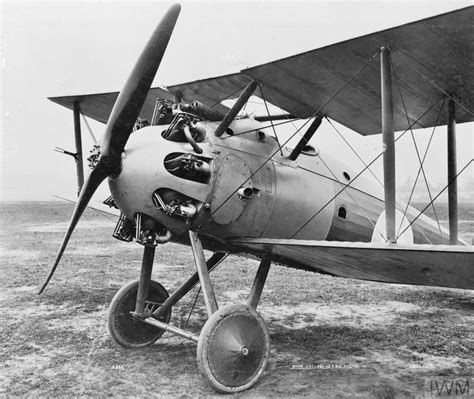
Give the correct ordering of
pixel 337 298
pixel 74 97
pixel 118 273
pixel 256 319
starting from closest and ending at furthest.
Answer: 1. pixel 256 319
2. pixel 74 97
3. pixel 337 298
4. pixel 118 273

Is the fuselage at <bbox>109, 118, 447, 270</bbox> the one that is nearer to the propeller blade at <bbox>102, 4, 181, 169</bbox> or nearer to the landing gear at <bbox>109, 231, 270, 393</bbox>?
the propeller blade at <bbox>102, 4, 181, 169</bbox>

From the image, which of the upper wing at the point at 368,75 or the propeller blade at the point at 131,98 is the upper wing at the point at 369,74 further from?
the propeller blade at the point at 131,98

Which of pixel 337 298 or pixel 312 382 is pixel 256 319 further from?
pixel 337 298

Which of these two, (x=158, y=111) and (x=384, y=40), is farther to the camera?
(x=158, y=111)

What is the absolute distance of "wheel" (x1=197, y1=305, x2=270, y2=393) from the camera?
13.5ft

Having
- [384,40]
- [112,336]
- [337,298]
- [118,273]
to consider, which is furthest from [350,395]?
[118,273]

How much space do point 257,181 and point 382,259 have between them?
1601 mm

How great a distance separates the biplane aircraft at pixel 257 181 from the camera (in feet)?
13.6

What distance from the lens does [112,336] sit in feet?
18.1

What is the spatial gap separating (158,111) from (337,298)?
5.42m
